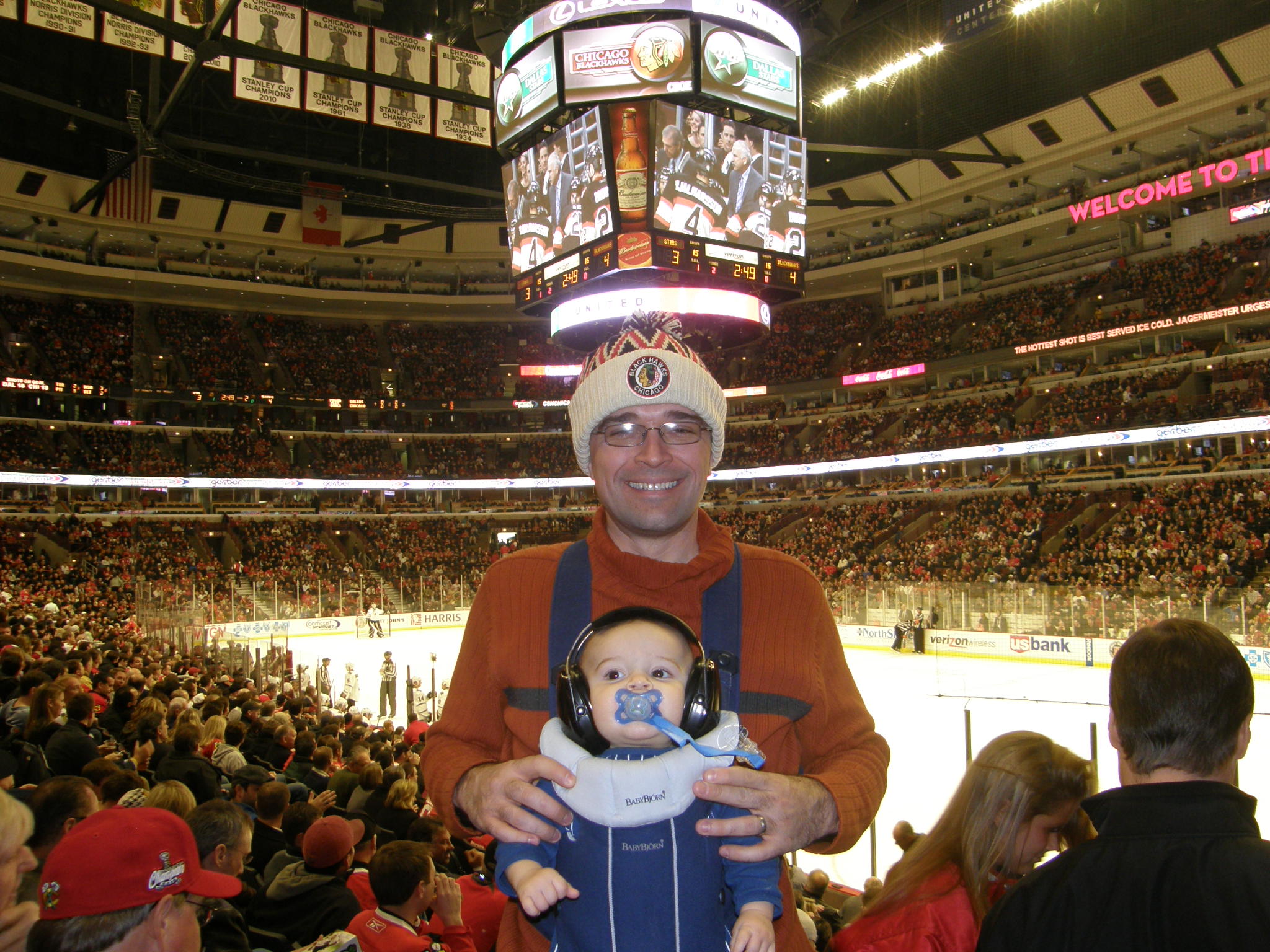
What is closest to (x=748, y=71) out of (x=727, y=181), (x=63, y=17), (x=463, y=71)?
(x=727, y=181)

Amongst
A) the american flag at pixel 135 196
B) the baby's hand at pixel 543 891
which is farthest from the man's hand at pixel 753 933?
the american flag at pixel 135 196

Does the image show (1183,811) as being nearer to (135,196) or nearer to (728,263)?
(728,263)

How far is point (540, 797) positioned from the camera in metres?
1.67

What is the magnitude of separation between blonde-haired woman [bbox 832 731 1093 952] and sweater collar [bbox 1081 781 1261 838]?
672mm

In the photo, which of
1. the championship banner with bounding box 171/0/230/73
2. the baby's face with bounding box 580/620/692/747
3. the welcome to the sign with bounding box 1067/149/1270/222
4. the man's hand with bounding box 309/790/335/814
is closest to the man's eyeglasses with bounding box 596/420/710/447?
the baby's face with bounding box 580/620/692/747

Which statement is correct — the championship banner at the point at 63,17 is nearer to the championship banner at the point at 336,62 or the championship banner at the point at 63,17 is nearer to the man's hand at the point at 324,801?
the championship banner at the point at 336,62

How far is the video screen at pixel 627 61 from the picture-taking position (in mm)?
15602

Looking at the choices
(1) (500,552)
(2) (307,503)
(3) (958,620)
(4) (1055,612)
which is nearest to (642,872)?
(4) (1055,612)

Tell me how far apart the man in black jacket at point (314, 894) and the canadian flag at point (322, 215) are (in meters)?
25.0

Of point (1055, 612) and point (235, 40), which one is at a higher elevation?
point (235, 40)

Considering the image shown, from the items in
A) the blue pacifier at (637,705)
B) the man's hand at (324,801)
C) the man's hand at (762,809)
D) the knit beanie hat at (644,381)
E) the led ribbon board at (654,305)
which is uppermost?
the led ribbon board at (654,305)

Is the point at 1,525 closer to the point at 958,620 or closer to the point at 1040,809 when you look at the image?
the point at 958,620

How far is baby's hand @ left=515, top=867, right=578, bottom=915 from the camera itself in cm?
162

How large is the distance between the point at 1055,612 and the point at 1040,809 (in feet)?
55.2
